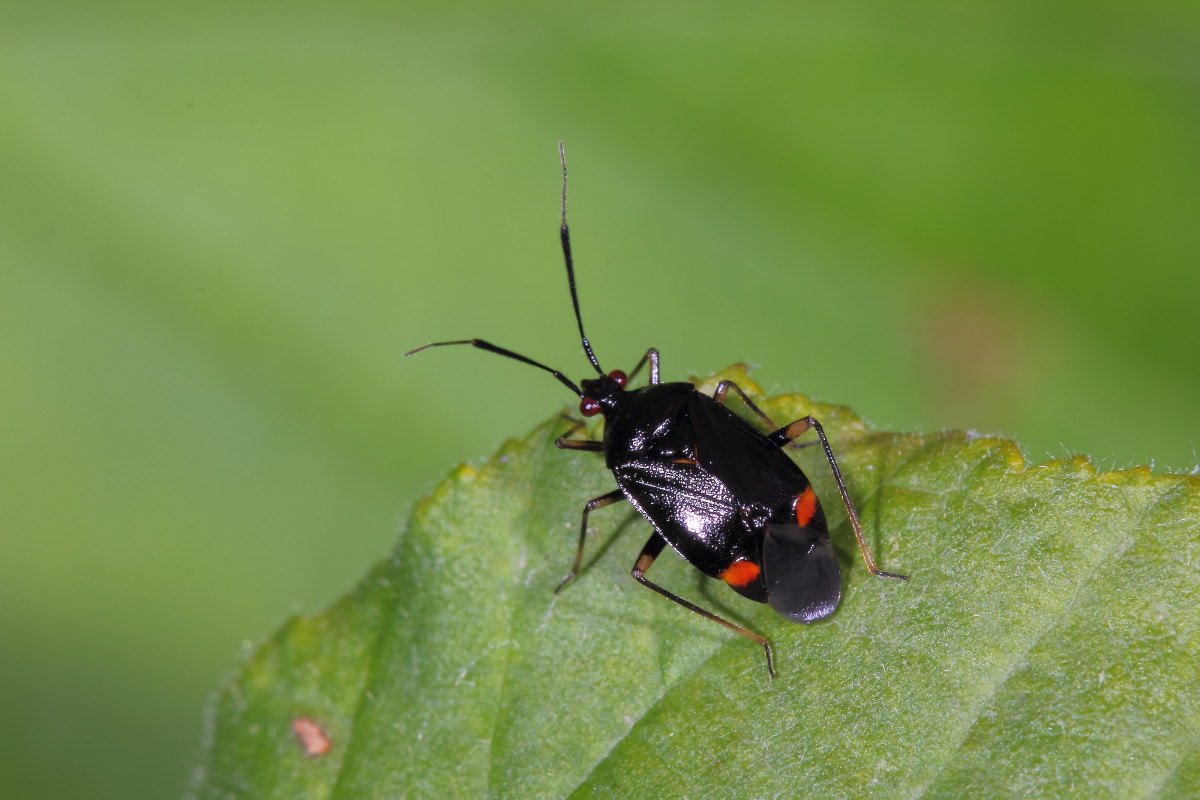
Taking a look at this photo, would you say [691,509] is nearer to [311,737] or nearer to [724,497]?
[724,497]

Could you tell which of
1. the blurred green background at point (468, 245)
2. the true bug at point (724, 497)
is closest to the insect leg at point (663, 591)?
the true bug at point (724, 497)

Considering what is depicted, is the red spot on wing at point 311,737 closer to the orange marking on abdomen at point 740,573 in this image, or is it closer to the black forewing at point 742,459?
the orange marking on abdomen at point 740,573

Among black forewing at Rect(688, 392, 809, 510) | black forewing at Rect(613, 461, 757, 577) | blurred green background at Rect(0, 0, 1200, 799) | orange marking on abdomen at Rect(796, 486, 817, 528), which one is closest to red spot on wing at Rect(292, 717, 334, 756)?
black forewing at Rect(613, 461, 757, 577)

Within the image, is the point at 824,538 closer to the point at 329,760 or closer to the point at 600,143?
the point at 329,760

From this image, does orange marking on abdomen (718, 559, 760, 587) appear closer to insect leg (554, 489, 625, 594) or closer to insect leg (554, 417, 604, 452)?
insect leg (554, 489, 625, 594)

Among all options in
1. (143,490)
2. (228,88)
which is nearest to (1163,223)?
(228,88)

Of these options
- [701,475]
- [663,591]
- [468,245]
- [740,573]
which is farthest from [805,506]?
[468,245]
